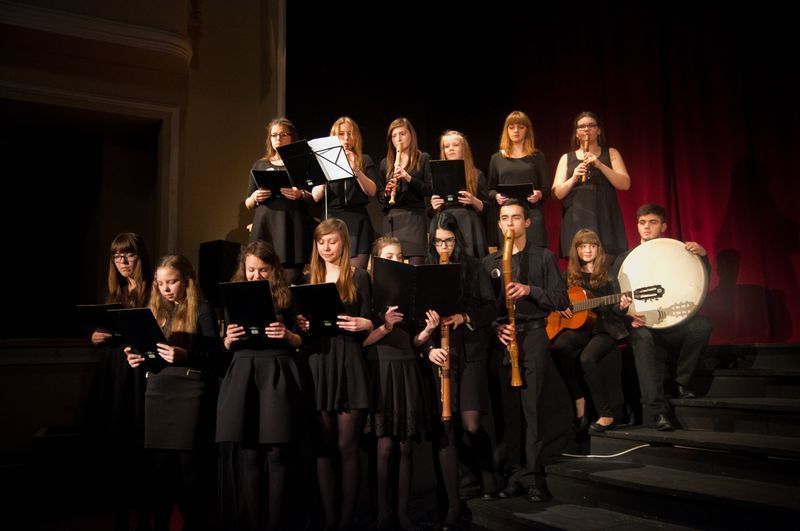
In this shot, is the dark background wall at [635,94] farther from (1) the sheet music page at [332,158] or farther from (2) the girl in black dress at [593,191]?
(1) the sheet music page at [332,158]

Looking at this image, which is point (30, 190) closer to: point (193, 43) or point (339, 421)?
point (193, 43)

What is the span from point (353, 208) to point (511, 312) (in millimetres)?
1400

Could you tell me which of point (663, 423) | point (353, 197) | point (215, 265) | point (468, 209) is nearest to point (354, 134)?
point (353, 197)

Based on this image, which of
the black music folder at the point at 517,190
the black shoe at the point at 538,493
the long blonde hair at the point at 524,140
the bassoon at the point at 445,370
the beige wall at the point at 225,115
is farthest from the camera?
the beige wall at the point at 225,115

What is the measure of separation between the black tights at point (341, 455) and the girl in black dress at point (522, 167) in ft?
6.38

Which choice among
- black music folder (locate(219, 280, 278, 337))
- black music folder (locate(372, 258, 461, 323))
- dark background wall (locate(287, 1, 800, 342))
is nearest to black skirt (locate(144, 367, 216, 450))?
black music folder (locate(219, 280, 278, 337))

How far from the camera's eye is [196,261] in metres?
6.26

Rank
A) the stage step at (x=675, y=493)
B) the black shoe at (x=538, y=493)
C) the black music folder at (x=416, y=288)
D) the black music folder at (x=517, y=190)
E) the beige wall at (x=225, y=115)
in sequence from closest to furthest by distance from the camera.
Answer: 1. the stage step at (x=675, y=493)
2. the black music folder at (x=416, y=288)
3. the black shoe at (x=538, y=493)
4. the black music folder at (x=517, y=190)
5. the beige wall at (x=225, y=115)

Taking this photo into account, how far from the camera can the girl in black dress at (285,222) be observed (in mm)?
4602

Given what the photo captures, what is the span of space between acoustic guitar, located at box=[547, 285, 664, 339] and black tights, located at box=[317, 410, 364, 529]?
4.57 ft

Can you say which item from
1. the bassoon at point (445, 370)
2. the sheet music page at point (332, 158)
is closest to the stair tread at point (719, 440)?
the bassoon at point (445, 370)

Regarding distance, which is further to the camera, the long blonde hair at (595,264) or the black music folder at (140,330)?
the long blonde hair at (595,264)

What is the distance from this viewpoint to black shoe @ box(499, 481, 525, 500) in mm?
3889

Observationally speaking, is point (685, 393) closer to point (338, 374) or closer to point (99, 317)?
point (338, 374)
